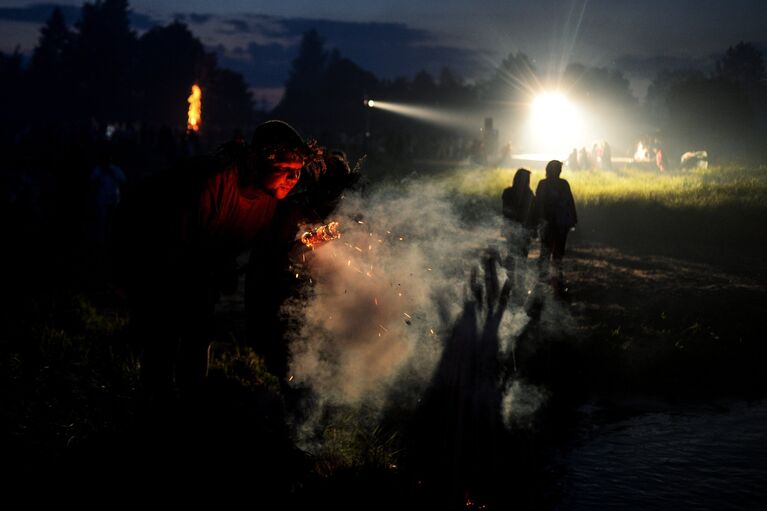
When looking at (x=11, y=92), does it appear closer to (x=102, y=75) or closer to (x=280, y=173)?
(x=102, y=75)

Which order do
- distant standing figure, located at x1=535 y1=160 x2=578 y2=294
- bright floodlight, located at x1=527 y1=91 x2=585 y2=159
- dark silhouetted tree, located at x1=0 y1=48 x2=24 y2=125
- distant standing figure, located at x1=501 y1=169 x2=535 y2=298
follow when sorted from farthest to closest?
dark silhouetted tree, located at x1=0 y1=48 x2=24 y2=125
bright floodlight, located at x1=527 y1=91 x2=585 y2=159
distant standing figure, located at x1=501 y1=169 x2=535 y2=298
distant standing figure, located at x1=535 y1=160 x2=578 y2=294

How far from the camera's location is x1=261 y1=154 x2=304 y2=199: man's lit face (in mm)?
4512

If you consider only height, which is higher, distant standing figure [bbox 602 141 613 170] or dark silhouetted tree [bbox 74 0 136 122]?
dark silhouetted tree [bbox 74 0 136 122]

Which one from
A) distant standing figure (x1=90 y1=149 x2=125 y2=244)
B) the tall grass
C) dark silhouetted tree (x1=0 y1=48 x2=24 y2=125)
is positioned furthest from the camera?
dark silhouetted tree (x1=0 y1=48 x2=24 y2=125)

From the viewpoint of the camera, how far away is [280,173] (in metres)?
4.54

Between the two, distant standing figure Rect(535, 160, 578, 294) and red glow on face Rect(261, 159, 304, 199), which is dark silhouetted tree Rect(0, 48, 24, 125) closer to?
distant standing figure Rect(535, 160, 578, 294)

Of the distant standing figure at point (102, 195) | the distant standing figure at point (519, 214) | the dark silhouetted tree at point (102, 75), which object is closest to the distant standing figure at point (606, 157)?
the distant standing figure at point (519, 214)

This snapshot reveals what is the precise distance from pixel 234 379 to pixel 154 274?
2488 mm

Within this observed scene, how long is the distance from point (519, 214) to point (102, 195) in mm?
8469

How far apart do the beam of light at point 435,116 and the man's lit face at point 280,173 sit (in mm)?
70304

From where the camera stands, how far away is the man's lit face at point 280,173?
4512 millimetres

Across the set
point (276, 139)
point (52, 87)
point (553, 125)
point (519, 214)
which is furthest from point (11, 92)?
point (276, 139)

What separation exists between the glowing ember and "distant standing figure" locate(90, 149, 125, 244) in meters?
10.9

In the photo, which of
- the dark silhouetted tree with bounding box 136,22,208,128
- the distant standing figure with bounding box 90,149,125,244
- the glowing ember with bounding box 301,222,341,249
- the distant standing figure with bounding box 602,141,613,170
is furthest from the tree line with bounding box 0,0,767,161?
the glowing ember with bounding box 301,222,341,249
